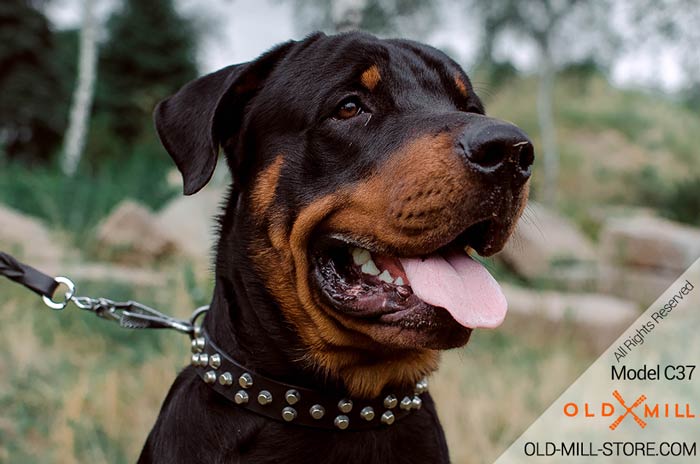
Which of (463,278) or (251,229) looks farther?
(251,229)

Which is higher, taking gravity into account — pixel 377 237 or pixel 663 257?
pixel 663 257

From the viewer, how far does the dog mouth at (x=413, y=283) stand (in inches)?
78.7

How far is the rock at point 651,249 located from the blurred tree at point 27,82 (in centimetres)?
1924

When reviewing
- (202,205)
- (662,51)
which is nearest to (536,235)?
(202,205)

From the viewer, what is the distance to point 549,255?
876 centimetres

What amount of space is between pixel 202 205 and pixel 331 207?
598 cm

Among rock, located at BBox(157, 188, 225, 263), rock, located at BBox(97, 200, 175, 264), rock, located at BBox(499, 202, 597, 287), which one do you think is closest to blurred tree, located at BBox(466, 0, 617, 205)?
rock, located at BBox(499, 202, 597, 287)

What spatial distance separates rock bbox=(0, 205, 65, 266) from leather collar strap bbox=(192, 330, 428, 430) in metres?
4.39

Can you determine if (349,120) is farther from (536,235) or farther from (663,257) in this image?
(536,235)

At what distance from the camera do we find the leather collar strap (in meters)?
2.04

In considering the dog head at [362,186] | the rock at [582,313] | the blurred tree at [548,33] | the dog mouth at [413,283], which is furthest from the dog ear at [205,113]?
the blurred tree at [548,33]

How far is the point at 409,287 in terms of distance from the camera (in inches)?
82.0

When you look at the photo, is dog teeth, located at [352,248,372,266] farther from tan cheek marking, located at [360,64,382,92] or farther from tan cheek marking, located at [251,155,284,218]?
tan cheek marking, located at [360,64,382,92]

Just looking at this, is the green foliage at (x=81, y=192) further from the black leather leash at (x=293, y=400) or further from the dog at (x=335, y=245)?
the black leather leash at (x=293, y=400)
